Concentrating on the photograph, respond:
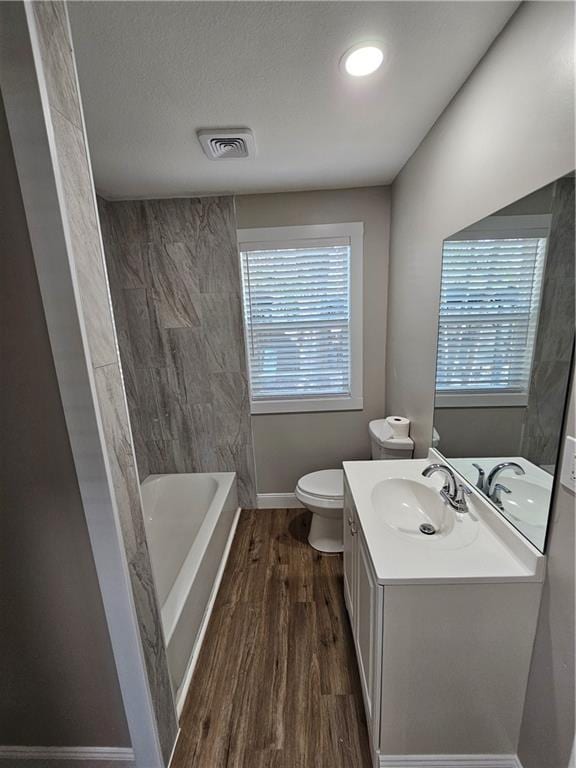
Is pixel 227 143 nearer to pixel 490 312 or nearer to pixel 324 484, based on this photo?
pixel 490 312

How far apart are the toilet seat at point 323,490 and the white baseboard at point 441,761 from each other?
43.3 inches

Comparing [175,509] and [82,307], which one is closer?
[82,307]

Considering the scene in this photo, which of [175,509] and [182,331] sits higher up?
[182,331]

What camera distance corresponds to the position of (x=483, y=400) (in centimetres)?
132

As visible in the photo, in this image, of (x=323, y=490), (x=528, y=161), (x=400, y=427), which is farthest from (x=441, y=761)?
(x=528, y=161)

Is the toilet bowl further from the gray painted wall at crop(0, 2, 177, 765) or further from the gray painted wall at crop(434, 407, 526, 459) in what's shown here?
the gray painted wall at crop(0, 2, 177, 765)

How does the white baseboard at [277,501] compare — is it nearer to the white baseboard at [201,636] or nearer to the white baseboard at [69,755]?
the white baseboard at [201,636]

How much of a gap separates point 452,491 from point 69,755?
5.79 feet

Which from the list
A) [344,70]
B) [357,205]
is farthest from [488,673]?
[357,205]

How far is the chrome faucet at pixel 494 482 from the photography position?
115 centimetres

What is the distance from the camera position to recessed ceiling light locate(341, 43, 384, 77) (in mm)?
1099

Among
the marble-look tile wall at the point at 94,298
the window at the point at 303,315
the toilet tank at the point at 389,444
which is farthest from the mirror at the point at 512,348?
the marble-look tile wall at the point at 94,298

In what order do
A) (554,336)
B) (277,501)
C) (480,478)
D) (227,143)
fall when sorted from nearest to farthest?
(554,336)
(480,478)
(227,143)
(277,501)

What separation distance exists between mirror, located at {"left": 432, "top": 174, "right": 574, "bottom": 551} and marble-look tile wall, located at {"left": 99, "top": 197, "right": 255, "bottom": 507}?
154 centimetres
